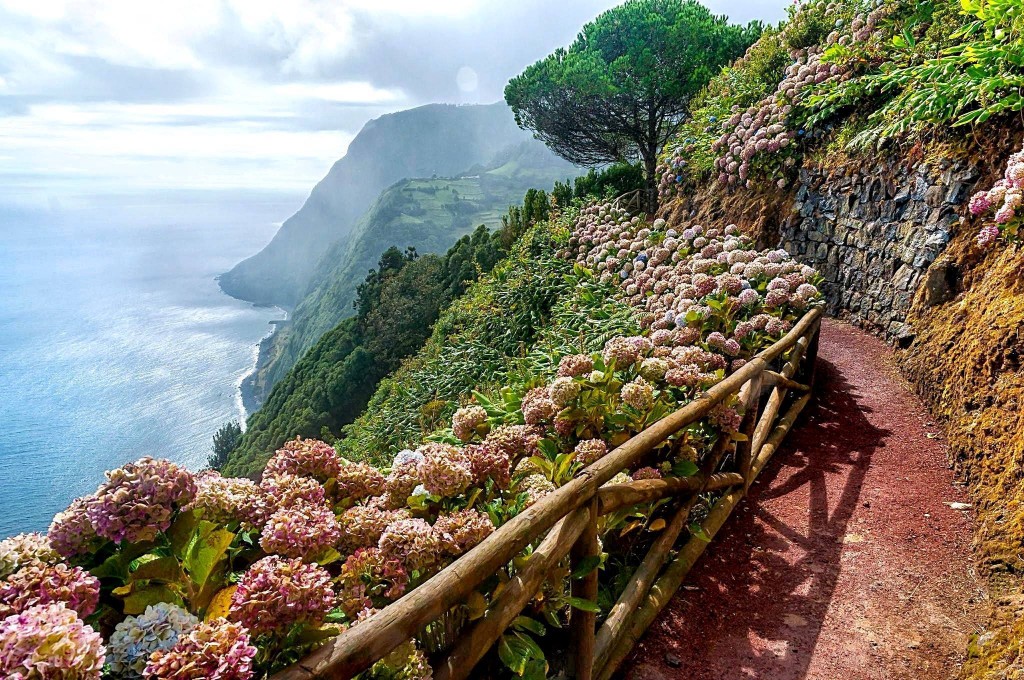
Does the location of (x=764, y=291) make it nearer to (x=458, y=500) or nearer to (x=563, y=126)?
(x=458, y=500)

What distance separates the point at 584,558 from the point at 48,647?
1.64 metres

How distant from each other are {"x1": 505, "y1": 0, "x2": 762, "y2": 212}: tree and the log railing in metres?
11.6

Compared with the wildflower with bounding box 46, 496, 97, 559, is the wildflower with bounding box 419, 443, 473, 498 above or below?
below

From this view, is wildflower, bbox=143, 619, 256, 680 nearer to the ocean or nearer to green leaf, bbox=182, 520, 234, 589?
green leaf, bbox=182, 520, 234, 589

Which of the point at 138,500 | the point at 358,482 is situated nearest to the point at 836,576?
the point at 358,482

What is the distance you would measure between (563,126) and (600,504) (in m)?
16.1

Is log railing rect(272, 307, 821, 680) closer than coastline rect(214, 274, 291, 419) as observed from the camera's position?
Yes

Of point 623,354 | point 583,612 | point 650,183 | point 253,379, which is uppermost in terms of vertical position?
point 650,183

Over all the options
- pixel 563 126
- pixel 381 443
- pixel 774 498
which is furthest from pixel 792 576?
pixel 563 126

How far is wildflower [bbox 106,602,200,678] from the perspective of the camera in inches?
45.9

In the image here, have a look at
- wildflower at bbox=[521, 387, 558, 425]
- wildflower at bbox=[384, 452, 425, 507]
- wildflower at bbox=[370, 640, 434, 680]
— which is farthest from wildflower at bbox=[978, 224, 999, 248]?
wildflower at bbox=[370, 640, 434, 680]

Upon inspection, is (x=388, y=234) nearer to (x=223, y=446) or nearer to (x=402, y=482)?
(x=223, y=446)

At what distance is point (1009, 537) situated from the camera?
9.47 ft

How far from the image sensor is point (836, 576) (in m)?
3.06
